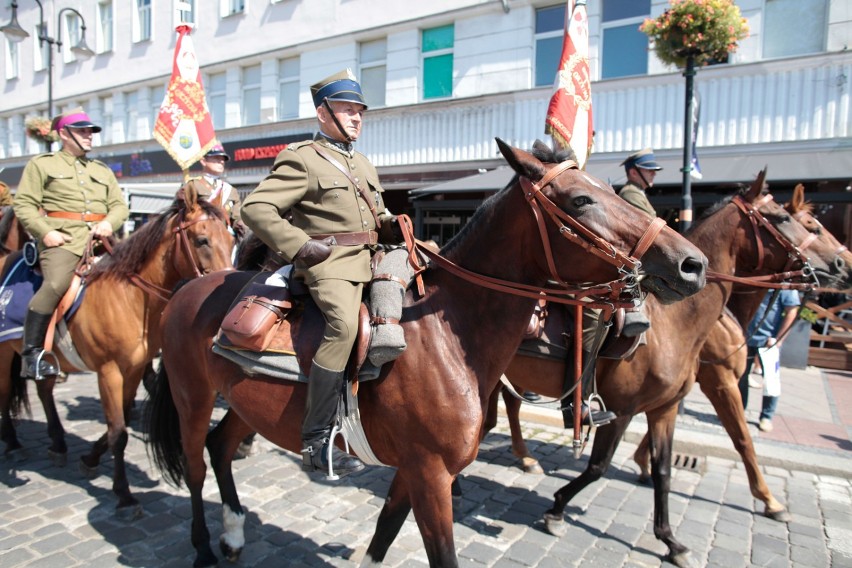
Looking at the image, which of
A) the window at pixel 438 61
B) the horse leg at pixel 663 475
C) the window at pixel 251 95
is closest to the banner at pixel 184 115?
the horse leg at pixel 663 475

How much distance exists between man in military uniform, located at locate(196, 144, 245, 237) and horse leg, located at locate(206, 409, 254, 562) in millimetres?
2569

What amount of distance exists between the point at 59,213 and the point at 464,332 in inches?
156

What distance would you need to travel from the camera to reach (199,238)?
14.1ft

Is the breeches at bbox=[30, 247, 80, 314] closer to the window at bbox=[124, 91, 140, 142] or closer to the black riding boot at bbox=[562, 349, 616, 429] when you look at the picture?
the black riding boot at bbox=[562, 349, 616, 429]

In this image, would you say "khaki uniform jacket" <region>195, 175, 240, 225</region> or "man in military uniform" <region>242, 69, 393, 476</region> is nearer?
"man in military uniform" <region>242, 69, 393, 476</region>

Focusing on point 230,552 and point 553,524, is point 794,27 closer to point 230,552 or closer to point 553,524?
point 553,524

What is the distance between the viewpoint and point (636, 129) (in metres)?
11.0

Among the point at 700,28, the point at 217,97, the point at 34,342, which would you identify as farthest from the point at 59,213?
the point at 217,97

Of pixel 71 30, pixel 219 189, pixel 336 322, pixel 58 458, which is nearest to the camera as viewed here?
pixel 336 322

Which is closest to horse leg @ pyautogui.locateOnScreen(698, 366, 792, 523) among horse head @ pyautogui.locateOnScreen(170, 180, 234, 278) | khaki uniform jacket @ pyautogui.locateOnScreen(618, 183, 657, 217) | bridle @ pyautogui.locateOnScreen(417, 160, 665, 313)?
khaki uniform jacket @ pyautogui.locateOnScreen(618, 183, 657, 217)

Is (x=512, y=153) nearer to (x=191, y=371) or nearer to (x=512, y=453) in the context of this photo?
(x=191, y=371)

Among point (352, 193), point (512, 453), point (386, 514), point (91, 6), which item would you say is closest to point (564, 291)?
point (352, 193)

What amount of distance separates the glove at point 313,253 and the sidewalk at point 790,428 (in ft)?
15.8

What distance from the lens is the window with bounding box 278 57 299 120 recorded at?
51.6 ft
